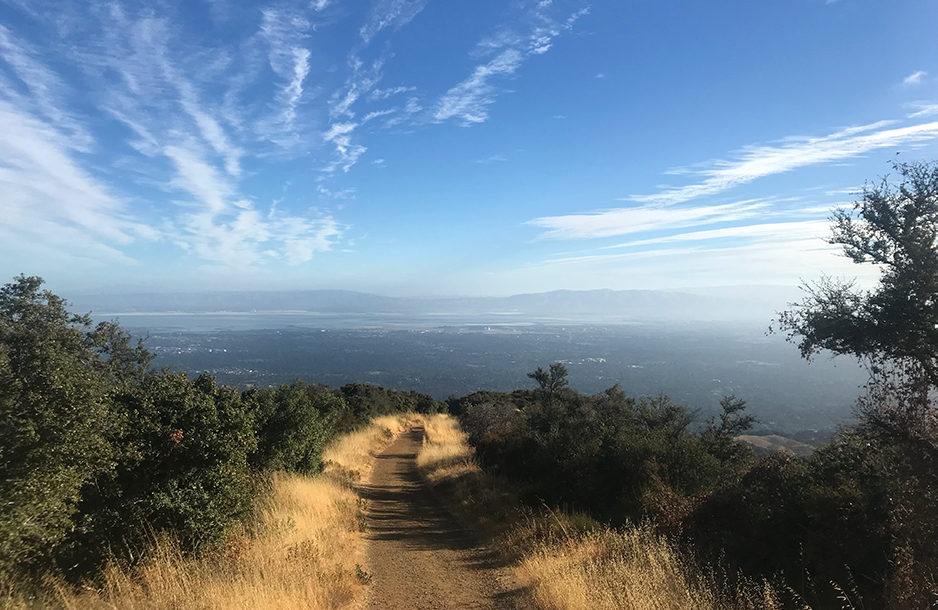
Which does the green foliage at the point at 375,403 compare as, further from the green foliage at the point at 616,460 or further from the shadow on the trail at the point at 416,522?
the green foliage at the point at 616,460

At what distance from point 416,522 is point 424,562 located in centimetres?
274

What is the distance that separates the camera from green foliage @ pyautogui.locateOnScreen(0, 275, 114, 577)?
12.1ft

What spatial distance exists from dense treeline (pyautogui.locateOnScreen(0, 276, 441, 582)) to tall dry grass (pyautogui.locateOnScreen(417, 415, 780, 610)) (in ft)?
13.8

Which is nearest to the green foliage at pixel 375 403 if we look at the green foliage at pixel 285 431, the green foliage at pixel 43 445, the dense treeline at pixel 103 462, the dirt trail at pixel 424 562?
the green foliage at pixel 285 431

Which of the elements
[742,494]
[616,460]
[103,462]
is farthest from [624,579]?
[103,462]

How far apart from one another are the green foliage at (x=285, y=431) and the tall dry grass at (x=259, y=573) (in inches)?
65.7

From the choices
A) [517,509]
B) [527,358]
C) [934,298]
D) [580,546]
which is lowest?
[527,358]

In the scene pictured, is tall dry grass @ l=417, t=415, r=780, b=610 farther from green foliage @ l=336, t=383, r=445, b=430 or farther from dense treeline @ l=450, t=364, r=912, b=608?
green foliage @ l=336, t=383, r=445, b=430

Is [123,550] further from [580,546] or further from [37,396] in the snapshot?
A: [580,546]

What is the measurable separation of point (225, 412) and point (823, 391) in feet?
177

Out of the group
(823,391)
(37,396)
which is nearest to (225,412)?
(37,396)

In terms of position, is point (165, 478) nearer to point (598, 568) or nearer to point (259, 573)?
point (259, 573)

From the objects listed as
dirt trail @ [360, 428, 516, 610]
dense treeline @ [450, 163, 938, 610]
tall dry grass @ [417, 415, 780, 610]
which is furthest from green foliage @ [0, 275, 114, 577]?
dense treeline @ [450, 163, 938, 610]

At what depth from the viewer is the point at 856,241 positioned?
8.11 metres
